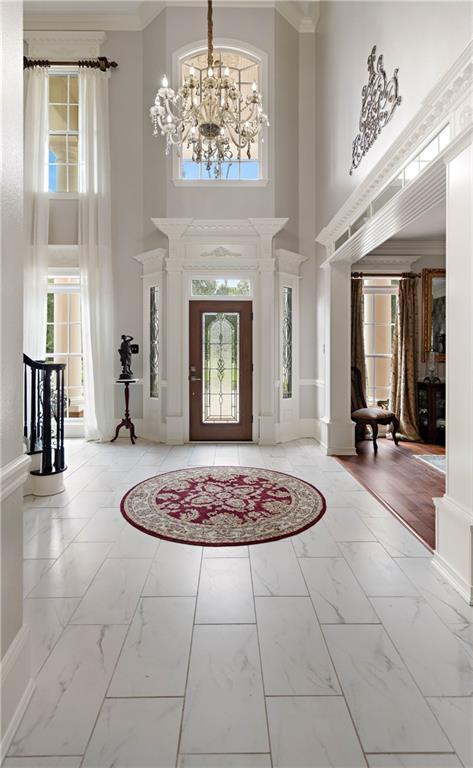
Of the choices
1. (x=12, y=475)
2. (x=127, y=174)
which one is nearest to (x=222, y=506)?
(x=12, y=475)

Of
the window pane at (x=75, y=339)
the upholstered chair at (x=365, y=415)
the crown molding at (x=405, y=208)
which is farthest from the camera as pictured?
the window pane at (x=75, y=339)

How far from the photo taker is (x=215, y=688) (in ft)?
5.13

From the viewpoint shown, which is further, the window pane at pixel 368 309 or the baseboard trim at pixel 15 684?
the window pane at pixel 368 309

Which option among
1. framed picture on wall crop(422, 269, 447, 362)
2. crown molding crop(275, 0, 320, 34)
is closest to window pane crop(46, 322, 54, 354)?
crown molding crop(275, 0, 320, 34)

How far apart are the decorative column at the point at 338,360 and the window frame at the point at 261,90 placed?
1.82 metres

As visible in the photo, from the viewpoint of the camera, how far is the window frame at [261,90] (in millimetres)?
5848

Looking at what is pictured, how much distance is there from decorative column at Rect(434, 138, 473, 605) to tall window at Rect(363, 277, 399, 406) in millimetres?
4434

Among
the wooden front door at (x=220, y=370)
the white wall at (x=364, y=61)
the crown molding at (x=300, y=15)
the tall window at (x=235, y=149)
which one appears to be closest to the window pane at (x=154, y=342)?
the wooden front door at (x=220, y=370)

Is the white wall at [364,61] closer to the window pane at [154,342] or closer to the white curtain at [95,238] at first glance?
the window pane at [154,342]

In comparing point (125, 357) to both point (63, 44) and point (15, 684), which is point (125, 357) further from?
Result: point (15, 684)

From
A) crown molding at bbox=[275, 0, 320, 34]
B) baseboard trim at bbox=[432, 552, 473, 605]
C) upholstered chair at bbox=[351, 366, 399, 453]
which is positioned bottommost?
baseboard trim at bbox=[432, 552, 473, 605]

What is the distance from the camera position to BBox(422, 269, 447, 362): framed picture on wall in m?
6.45

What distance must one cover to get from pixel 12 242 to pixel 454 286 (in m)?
2.21

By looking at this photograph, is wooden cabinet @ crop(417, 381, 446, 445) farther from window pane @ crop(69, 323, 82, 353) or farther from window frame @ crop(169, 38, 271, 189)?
window pane @ crop(69, 323, 82, 353)
